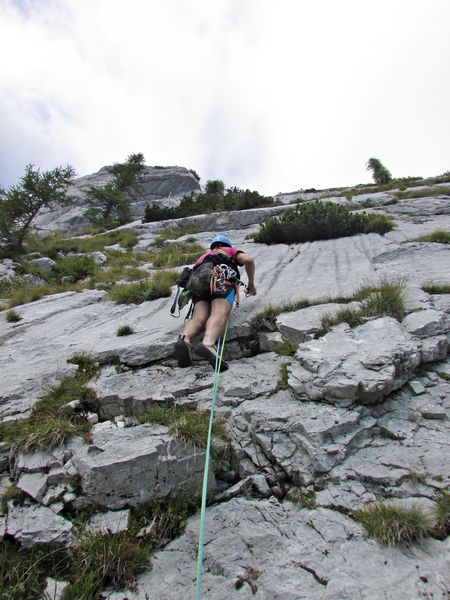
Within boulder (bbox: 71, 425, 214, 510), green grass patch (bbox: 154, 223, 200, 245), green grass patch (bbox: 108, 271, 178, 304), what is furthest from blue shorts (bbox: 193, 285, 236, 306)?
green grass patch (bbox: 154, 223, 200, 245)

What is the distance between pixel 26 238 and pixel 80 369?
14700mm

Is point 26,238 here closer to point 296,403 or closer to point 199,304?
Answer: point 199,304

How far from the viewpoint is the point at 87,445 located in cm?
379

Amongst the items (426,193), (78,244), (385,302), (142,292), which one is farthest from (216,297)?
(426,193)

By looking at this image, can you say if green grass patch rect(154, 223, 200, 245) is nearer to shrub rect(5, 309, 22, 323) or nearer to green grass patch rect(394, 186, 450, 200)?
shrub rect(5, 309, 22, 323)

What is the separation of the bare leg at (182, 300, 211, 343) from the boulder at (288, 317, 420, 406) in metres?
1.62

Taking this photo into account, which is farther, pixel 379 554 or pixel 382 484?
pixel 382 484

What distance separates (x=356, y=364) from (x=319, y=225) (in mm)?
8347

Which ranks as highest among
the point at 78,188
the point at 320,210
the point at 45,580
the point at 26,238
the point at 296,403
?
the point at 78,188

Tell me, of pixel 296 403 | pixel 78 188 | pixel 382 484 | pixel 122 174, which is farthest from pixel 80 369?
pixel 78 188

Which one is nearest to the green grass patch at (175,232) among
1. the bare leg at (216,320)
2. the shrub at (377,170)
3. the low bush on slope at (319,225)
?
the low bush on slope at (319,225)

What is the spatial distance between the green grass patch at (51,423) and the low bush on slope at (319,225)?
923 cm

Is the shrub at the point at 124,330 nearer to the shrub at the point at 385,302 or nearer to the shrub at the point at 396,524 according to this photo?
the shrub at the point at 385,302

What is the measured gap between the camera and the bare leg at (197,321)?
17.4 ft
